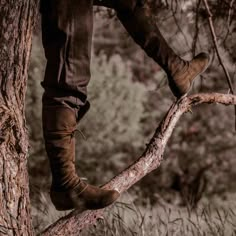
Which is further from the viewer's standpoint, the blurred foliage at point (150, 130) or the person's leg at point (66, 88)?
the blurred foliage at point (150, 130)

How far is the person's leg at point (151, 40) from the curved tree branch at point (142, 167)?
0.49ft

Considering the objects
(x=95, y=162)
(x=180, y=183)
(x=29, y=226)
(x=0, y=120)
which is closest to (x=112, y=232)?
(x=29, y=226)

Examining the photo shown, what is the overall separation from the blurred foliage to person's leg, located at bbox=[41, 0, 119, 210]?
11.6ft

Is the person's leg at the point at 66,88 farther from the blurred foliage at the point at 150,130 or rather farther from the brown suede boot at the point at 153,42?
the blurred foliage at the point at 150,130

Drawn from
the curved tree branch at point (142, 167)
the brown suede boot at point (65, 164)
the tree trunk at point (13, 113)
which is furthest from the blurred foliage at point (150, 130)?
the tree trunk at point (13, 113)

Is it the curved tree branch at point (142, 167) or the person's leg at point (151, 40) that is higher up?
the person's leg at point (151, 40)

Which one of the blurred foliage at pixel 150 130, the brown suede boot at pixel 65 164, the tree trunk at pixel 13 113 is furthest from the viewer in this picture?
the blurred foliage at pixel 150 130

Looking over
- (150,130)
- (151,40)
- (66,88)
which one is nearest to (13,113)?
(66,88)

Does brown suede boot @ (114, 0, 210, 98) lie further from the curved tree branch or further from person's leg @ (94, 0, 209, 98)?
the curved tree branch

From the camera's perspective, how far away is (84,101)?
2.69 metres

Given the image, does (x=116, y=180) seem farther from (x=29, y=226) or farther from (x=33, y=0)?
(x=33, y=0)

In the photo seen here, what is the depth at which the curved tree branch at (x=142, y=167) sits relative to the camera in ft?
9.10

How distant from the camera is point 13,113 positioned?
2467mm

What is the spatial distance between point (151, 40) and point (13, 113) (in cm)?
65
